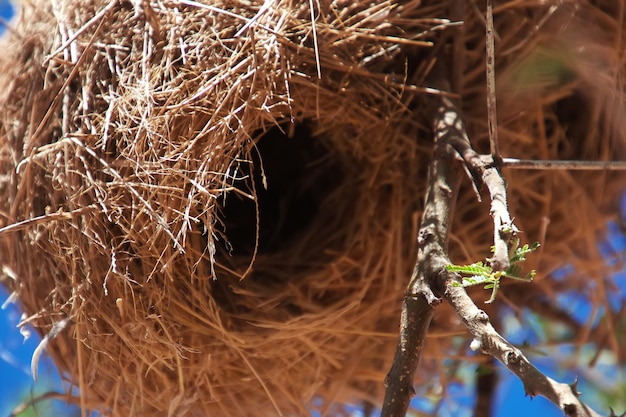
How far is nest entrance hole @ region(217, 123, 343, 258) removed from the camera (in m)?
→ 1.19

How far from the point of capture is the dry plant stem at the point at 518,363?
0.57 m

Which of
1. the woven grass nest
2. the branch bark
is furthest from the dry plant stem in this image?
the woven grass nest

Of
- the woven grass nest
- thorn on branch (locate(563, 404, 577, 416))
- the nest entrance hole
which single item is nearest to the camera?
thorn on branch (locate(563, 404, 577, 416))

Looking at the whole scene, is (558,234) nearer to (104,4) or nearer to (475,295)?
(475,295)

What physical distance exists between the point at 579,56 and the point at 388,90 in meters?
0.22

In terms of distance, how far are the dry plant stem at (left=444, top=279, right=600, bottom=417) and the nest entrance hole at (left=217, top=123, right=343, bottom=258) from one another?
Result: 49cm

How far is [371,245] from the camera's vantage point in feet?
3.42

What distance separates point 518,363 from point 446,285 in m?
0.14

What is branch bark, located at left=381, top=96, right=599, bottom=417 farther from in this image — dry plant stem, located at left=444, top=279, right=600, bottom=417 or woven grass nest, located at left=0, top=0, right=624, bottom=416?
woven grass nest, located at left=0, top=0, right=624, bottom=416

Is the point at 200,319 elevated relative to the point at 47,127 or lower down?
lower down

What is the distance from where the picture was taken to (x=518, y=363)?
62 cm

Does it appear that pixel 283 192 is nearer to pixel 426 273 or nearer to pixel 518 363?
pixel 426 273

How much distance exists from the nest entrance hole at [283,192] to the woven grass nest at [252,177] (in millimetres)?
80

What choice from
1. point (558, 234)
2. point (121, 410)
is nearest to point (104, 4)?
point (121, 410)
